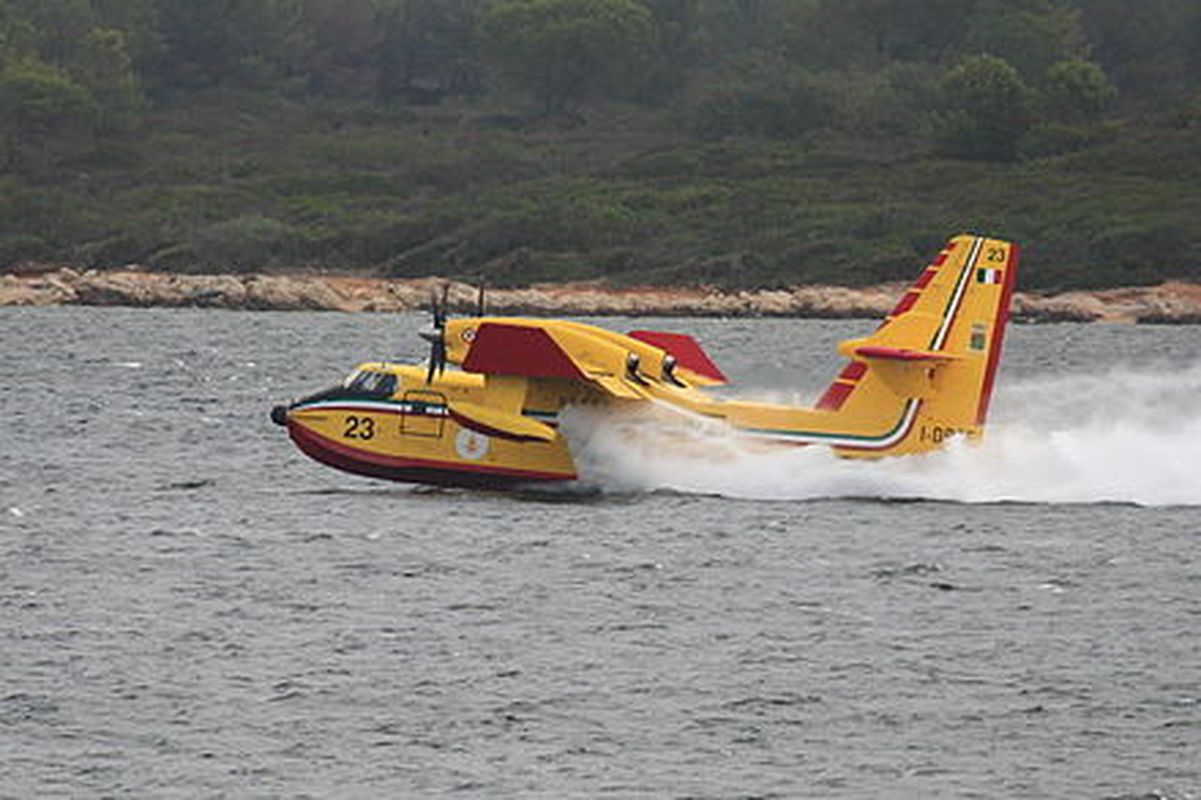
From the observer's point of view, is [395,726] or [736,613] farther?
[736,613]

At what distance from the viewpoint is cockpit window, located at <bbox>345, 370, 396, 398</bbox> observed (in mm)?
37344

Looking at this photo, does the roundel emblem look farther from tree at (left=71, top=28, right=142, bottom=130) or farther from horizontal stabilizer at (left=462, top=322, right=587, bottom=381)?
tree at (left=71, top=28, right=142, bottom=130)

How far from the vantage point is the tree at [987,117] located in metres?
126

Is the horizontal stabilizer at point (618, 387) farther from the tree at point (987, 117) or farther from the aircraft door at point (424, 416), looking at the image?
the tree at point (987, 117)

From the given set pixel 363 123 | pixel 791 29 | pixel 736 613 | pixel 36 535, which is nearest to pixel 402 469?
pixel 36 535

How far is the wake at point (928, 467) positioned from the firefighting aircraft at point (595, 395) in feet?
1.19

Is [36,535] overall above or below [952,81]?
below

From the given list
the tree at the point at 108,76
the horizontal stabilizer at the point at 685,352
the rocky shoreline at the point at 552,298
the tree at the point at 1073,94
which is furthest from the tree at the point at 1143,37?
the horizontal stabilizer at the point at 685,352

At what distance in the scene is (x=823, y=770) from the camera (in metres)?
21.7

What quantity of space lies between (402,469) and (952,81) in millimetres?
95293

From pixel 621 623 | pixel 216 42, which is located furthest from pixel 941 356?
pixel 216 42

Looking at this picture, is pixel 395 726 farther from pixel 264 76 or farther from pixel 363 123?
pixel 264 76

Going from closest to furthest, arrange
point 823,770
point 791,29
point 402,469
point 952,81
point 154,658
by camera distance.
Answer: point 823,770 → point 154,658 → point 402,469 → point 952,81 → point 791,29

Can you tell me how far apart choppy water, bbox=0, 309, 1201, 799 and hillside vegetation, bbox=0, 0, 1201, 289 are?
6174 centimetres
